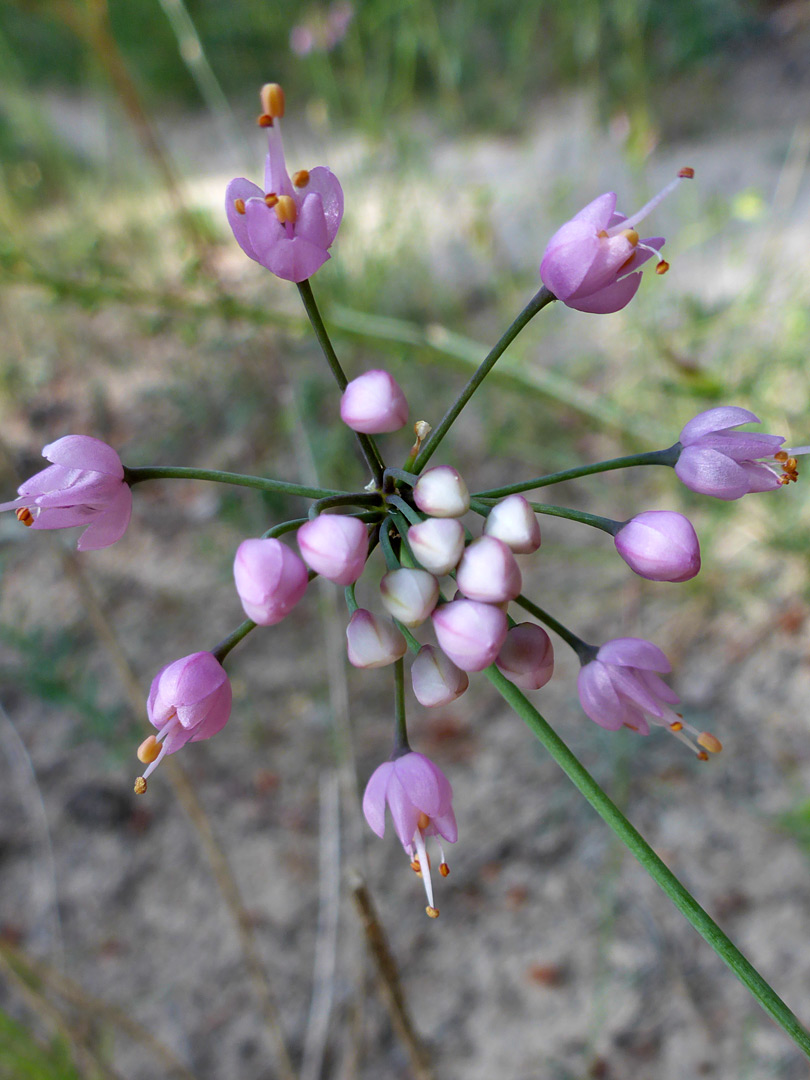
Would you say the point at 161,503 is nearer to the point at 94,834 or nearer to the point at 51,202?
the point at 94,834

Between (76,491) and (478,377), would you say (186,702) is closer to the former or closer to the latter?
(76,491)

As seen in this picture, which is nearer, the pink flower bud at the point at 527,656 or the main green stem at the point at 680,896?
the main green stem at the point at 680,896

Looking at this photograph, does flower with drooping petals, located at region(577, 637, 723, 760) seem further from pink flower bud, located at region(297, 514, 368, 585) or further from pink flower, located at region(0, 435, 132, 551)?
pink flower, located at region(0, 435, 132, 551)

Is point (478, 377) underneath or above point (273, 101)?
underneath

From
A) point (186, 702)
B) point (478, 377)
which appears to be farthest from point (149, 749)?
point (478, 377)

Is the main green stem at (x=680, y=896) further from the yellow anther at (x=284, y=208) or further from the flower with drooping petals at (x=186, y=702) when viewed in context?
the yellow anther at (x=284, y=208)

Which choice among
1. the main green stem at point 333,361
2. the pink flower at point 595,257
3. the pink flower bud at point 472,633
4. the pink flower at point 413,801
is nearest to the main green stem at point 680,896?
the pink flower bud at point 472,633

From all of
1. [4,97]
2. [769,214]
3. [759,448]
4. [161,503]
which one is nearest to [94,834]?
[161,503]
